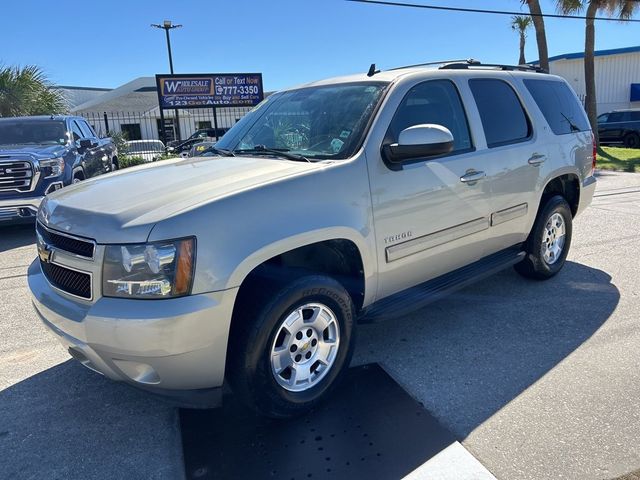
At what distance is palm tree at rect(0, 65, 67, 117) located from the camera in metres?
15.1

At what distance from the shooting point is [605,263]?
561cm

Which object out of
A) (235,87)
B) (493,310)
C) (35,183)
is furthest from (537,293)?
(235,87)

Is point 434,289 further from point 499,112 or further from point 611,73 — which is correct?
point 611,73

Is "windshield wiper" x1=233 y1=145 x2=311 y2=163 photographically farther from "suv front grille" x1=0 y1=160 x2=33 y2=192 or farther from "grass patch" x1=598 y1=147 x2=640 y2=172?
"grass patch" x1=598 y1=147 x2=640 y2=172

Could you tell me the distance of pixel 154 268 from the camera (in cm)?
235

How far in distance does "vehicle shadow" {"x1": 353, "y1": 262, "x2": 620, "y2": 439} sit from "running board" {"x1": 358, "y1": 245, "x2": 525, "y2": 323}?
1.35ft

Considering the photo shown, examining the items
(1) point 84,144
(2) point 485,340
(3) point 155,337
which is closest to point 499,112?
(2) point 485,340

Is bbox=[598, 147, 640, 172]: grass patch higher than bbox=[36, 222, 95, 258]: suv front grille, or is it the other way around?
bbox=[36, 222, 95, 258]: suv front grille

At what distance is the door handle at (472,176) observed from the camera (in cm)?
370

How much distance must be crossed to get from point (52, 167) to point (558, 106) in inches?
273

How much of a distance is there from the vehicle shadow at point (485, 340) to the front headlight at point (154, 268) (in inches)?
66.8

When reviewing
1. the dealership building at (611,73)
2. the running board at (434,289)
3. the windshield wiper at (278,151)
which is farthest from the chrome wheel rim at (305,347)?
the dealership building at (611,73)

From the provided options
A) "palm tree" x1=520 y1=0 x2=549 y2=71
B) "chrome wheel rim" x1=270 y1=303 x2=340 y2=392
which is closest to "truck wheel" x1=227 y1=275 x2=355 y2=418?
"chrome wheel rim" x1=270 y1=303 x2=340 y2=392

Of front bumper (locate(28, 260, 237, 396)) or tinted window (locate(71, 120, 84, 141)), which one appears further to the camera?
tinted window (locate(71, 120, 84, 141))
